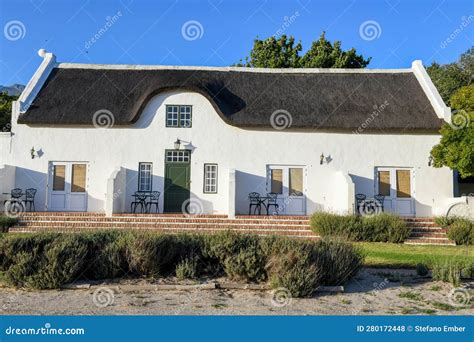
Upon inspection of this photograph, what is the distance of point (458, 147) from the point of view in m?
16.6

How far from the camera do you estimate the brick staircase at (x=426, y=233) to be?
15.1 metres

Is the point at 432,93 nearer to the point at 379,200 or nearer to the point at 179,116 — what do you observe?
the point at 379,200

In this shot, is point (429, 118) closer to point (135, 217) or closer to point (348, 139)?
point (348, 139)

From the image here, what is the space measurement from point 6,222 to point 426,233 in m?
14.4

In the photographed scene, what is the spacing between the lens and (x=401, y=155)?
1898 cm

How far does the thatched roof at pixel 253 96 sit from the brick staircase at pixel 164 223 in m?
4.18

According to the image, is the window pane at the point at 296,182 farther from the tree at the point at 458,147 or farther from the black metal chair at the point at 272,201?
the tree at the point at 458,147

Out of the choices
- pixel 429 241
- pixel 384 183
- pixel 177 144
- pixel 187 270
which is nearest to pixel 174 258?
pixel 187 270

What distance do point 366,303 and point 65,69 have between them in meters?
17.9

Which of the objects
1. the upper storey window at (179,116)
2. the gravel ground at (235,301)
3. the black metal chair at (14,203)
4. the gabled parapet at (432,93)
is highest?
the gabled parapet at (432,93)

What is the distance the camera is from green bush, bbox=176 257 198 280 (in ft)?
28.7

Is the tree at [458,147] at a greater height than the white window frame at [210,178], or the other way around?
the tree at [458,147]

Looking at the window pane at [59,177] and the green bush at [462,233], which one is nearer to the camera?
the green bush at [462,233]

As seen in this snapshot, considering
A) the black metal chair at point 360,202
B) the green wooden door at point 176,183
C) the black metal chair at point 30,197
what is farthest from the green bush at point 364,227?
the black metal chair at point 30,197
